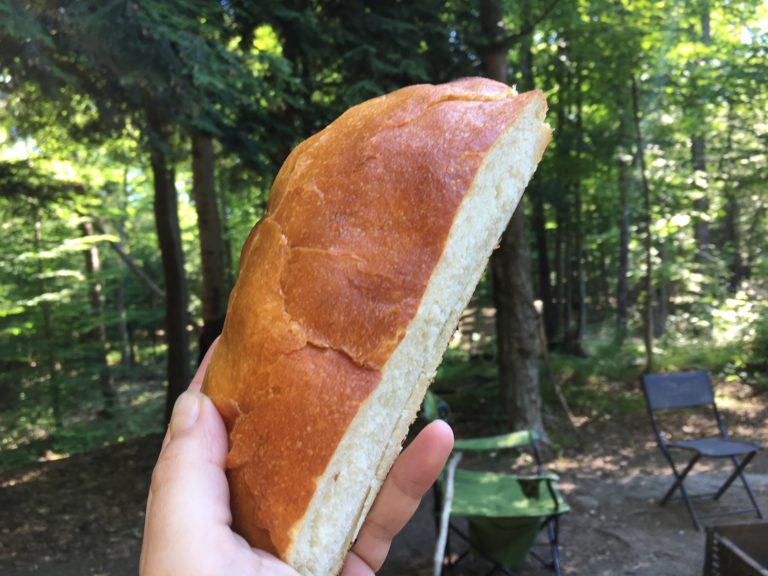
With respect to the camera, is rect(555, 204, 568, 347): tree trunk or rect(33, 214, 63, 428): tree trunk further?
rect(555, 204, 568, 347): tree trunk

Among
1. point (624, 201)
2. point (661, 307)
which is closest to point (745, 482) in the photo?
point (624, 201)

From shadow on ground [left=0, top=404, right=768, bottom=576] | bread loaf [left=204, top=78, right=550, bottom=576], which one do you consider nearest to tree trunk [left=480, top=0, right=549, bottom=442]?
shadow on ground [left=0, top=404, right=768, bottom=576]

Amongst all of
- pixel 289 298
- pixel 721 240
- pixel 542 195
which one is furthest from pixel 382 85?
pixel 721 240

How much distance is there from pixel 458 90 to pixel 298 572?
1296 millimetres

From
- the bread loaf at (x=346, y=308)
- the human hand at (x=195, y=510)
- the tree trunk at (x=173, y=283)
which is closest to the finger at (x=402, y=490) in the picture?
the bread loaf at (x=346, y=308)

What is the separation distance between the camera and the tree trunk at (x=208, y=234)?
7.55m

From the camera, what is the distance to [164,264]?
28.5ft

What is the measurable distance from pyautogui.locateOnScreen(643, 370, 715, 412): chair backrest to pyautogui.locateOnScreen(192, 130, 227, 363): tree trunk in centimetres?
547

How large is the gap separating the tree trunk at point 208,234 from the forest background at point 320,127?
0.10 feet

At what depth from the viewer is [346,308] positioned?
1.30m

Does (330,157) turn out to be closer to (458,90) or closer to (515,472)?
(458,90)

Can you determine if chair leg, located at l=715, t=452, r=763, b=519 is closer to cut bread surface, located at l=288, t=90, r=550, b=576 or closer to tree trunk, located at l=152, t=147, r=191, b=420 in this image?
cut bread surface, located at l=288, t=90, r=550, b=576

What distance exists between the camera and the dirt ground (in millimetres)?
4836

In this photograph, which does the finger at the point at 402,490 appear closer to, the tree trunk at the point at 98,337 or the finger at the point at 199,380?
the finger at the point at 199,380
